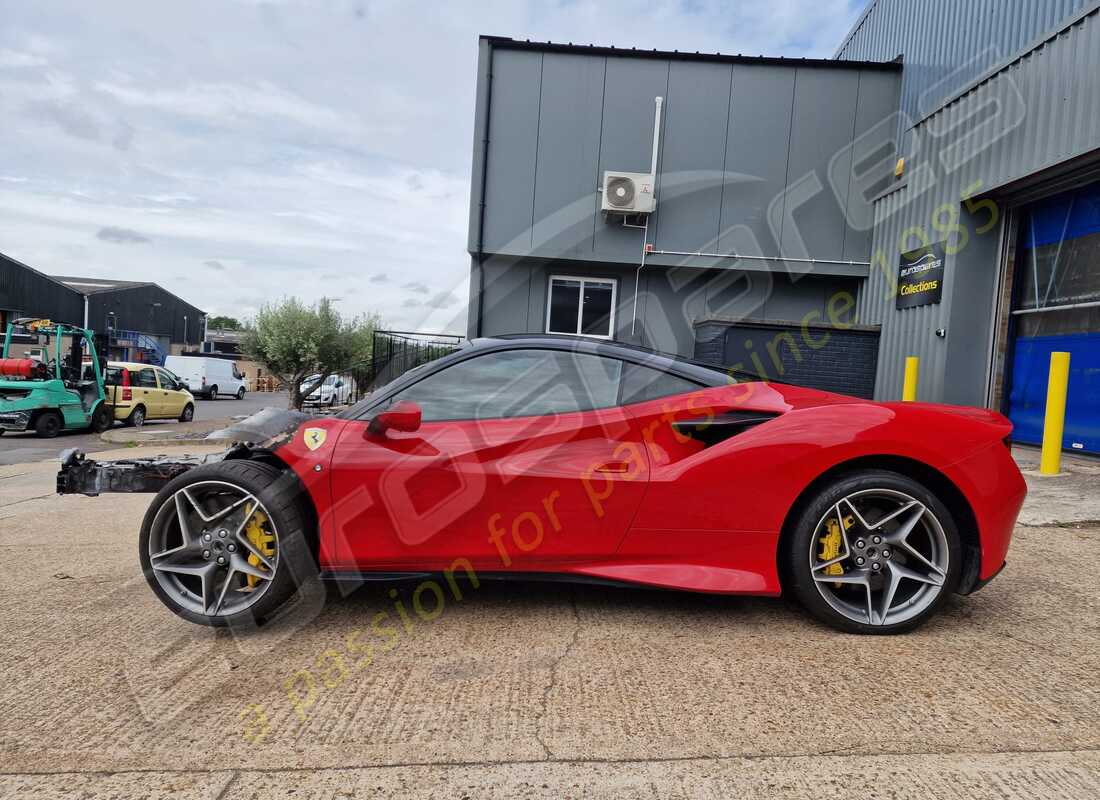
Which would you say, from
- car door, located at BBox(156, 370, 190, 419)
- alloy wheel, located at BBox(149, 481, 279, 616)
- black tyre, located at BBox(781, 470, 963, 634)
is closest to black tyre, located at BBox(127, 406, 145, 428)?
car door, located at BBox(156, 370, 190, 419)

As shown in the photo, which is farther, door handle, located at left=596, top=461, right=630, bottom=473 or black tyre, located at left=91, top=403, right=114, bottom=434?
black tyre, located at left=91, top=403, right=114, bottom=434

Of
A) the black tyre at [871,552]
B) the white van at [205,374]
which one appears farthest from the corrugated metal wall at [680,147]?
the white van at [205,374]

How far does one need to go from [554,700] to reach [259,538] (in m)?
1.40

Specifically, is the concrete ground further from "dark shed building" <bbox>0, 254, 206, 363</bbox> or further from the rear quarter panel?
"dark shed building" <bbox>0, 254, 206, 363</bbox>

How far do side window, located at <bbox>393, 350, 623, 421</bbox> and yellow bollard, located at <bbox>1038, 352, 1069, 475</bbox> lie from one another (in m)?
5.52

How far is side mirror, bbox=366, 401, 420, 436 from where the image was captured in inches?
107

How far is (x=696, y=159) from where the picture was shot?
38.6ft

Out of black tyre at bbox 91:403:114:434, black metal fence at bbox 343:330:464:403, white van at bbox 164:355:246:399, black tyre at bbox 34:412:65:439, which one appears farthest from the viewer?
white van at bbox 164:355:246:399

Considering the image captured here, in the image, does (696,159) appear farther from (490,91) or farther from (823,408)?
(823,408)

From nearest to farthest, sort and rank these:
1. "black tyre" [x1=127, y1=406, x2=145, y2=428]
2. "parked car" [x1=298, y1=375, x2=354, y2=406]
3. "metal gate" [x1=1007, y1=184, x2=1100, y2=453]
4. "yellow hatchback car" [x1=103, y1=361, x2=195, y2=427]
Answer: "metal gate" [x1=1007, y1=184, x2=1100, y2=453] < "parked car" [x1=298, y1=375, x2=354, y2=406] < "yellow hatchback car" [x1=103, y1=361, x2=195, y2=427] < "black tyre" [x1=127, y1=406, x2=145, y2=428]

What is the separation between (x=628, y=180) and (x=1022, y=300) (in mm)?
6011

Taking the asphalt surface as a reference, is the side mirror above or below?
above

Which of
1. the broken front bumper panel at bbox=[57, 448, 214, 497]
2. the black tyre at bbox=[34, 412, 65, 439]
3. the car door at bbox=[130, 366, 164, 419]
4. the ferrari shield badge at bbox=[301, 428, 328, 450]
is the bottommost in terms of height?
the black tyre at bbox=[34, 412, 65, 439]

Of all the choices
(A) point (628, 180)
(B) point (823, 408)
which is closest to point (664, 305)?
(A) point (628, 180)
